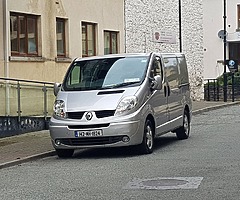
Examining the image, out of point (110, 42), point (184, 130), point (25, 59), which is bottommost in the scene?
point (184, 130)

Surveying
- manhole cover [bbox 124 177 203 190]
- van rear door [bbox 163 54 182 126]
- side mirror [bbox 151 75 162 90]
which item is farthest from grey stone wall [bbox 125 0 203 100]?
manhole cover [bbox 124 177 203 190]

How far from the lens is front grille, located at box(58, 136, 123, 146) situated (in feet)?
43.9

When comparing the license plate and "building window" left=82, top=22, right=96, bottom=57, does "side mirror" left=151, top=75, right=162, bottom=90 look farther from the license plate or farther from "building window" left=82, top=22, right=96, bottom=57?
"building window" left=82, top=22, right=96, bottom=57

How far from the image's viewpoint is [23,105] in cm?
1938

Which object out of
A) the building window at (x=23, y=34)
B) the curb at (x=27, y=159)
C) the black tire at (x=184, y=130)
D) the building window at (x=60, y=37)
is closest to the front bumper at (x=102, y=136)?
the curb at (x=27, y=159)

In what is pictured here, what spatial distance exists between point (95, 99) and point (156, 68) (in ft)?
6.26

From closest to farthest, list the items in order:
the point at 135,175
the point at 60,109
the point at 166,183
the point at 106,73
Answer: the point at 166,183, the point at 135,175, the point at 60,109, the point at 106,73

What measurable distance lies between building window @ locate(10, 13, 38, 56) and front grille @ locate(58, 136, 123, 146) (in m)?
7.35

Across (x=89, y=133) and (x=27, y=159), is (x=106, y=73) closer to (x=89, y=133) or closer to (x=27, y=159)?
(x=89, y=133)

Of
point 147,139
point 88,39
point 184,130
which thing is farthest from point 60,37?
point 147,139

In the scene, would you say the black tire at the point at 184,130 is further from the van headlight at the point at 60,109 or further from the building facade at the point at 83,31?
the building facade at the point at 83,31

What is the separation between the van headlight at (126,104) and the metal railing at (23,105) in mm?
5678

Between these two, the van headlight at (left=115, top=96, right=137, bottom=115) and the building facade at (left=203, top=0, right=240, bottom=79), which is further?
the building facade at (left=203, top=0, right=240, bottom=79)

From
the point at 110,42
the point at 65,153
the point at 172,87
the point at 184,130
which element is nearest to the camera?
the point at 65,153
